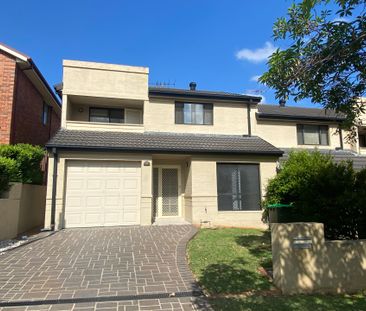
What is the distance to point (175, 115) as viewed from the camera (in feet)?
51.5

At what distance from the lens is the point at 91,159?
12.6 metres

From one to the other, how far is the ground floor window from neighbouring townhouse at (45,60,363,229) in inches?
1.9

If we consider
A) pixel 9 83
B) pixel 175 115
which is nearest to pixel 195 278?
pixel 175 115

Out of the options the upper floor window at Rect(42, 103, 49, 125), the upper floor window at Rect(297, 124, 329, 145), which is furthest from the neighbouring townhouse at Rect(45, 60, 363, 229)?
the upper floor window at Rect(42, 103, 49, 125)

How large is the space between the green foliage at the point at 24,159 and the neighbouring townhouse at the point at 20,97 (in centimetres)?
197

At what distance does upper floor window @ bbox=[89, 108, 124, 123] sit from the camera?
51.5 ft

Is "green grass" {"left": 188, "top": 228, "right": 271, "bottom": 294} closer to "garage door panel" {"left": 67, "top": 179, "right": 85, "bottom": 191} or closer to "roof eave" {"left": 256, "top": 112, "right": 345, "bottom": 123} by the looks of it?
"garage door panel" {"left": 67, "top": 179, "right": 85, "bottom": 191}

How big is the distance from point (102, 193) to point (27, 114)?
266 inches

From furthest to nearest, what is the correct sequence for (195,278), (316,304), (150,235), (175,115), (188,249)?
(175,115) < (150,235) < (188,249) < (195,278) < (316,304)

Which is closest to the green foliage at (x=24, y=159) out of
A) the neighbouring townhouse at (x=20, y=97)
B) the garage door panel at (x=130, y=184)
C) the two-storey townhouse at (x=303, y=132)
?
the neighbouring townhouse at (x=20, y=97)

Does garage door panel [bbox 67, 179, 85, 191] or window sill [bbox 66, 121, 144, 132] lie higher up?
window sill [bbox 66, 121, 144, 132]

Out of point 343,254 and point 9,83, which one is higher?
point 9,83

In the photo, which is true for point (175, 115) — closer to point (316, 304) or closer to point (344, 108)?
point (344, 108)

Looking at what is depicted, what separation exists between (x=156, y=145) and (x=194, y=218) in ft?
12.4
